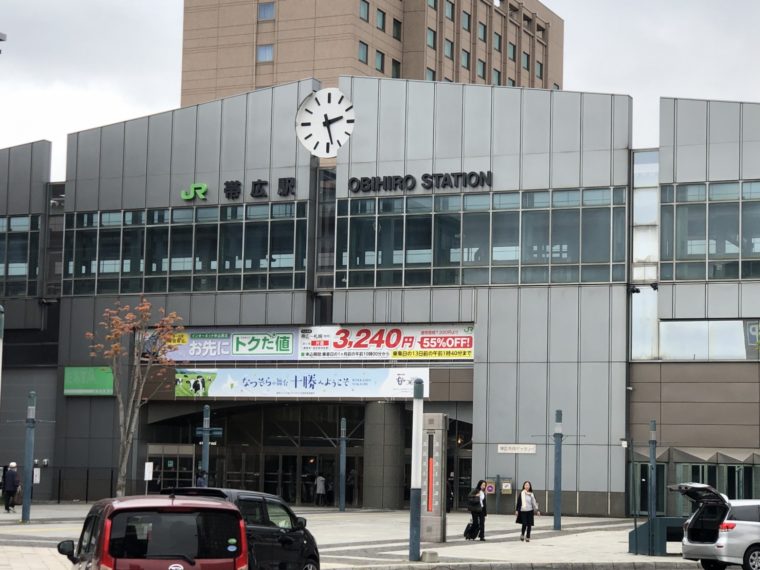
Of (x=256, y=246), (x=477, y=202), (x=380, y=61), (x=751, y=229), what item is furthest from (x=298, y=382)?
(x=380, y=61)

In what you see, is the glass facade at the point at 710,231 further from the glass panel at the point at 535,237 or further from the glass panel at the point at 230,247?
the glass panel at the point at 230,247

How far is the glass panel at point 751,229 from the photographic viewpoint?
157ft

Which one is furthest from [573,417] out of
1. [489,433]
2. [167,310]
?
[167,310]

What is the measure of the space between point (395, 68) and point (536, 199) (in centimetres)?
3734

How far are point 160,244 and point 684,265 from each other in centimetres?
2126

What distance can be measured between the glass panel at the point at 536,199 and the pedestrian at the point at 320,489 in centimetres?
1382

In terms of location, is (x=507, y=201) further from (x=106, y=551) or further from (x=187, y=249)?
(x=106, y=551)

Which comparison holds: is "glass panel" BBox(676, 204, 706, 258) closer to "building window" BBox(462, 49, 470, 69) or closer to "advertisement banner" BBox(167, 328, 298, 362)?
"advertisement banner" BBox(167, 328, 298, 362)

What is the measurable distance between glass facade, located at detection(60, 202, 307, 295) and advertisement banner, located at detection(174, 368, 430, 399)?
3384mm

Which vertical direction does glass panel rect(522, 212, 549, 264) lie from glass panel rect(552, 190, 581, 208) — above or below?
below

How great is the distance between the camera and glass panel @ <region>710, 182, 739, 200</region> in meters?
48.4

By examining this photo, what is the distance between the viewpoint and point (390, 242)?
5266cm

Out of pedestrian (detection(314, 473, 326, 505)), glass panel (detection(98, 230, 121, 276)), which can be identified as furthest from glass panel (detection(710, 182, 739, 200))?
glass panel (detection(98, 230, 121, 276))

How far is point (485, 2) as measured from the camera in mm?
96812
